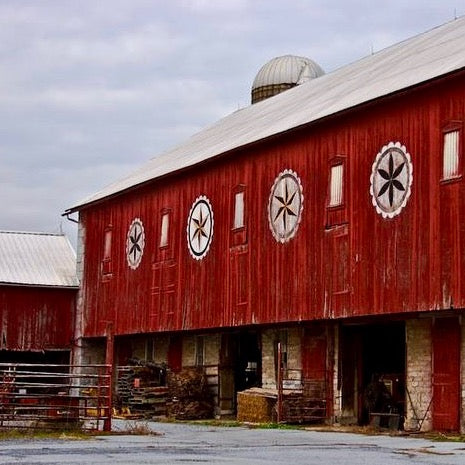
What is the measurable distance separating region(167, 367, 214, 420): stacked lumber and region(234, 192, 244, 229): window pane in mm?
5320

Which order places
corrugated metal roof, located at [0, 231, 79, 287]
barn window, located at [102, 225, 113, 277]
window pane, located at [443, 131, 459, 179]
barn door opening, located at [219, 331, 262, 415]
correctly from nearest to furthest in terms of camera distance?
window pane, located at [443, 131, 459, 179], barn door opening, located at [219, 331, 262, 415], barn window, located at [102, 225, 113, 277], corrugated metal roof, located at [0, 231, 79, 287]

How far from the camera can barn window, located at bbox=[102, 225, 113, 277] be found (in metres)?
37.8

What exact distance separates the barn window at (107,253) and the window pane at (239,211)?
338 inches

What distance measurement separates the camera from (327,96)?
30297 mm

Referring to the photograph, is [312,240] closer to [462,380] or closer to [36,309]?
[462,380]

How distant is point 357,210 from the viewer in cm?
2533

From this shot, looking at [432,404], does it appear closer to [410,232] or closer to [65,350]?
[410,232]

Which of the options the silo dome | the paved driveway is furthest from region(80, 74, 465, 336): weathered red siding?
the silo dome

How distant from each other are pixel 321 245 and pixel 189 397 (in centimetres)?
818

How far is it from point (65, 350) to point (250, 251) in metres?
13.6

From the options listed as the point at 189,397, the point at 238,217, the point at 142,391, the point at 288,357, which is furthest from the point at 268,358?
the point at 142,391

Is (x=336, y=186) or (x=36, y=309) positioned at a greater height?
(x=336, y=186)

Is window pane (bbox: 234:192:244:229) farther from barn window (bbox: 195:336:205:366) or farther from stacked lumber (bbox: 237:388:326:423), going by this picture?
barn window (bbox: 195:336:205:366)

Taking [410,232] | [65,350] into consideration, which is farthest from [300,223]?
[65,350]
